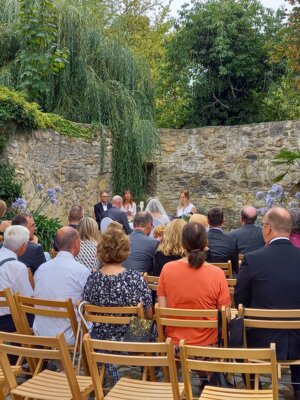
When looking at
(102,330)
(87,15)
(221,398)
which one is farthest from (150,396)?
(87,15)

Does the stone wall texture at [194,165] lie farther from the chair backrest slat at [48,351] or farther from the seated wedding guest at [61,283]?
the chair backrest slat at [48,351]

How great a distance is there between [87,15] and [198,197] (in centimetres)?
507

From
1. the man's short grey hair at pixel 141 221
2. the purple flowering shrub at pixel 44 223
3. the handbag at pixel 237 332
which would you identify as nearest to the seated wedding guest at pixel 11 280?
the man's short grey hair at pixel 141 221

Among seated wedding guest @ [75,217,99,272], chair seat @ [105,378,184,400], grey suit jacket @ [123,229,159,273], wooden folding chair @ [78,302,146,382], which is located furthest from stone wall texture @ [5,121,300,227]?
chair seat @ [105,378,184,400]

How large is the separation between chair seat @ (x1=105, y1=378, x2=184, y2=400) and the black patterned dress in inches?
25.7

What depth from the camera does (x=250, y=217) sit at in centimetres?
609

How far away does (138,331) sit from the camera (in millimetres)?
3482

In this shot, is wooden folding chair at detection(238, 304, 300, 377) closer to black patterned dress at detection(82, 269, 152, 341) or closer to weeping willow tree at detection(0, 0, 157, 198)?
black patterned dress at detection(82, 269, 152, 341)

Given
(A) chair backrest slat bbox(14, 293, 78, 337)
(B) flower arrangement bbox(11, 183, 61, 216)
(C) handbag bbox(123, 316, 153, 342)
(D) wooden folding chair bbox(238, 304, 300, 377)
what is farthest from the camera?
(B) flower arrangement bbox(11, 183, 61, 216)

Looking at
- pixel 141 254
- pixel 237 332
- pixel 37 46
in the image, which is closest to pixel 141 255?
pixel 141 254

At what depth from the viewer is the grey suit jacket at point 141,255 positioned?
541cm

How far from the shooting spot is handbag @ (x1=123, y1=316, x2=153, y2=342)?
346 cm

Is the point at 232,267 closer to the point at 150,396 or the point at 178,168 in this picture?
the point at 150,396

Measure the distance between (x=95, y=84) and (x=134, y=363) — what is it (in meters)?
10.6
